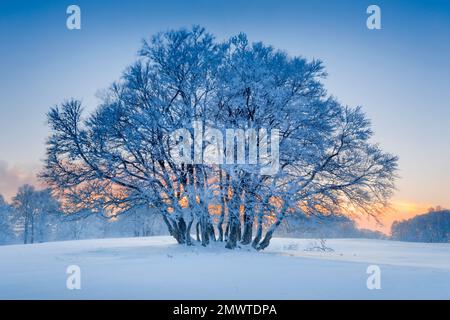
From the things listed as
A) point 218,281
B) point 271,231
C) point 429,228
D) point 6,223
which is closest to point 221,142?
point 271,231

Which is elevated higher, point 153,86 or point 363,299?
point 153,86

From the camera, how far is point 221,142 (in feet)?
58.8

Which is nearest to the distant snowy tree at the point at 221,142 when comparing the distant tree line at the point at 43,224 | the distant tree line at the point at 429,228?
the distant tree line at the point at 43,224

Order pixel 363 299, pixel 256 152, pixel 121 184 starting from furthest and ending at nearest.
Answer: pixel 121 184 < pixel 256 152 < pixel 363 299

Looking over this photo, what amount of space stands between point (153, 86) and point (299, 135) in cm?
786

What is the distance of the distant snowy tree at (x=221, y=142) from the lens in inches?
733

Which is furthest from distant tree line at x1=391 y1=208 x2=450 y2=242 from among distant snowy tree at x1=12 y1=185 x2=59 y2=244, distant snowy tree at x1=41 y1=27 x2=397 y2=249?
distant snowy tree at x1=12 y1=185 x2=59 y2=244

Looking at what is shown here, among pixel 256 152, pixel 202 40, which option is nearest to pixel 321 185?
pixel 256 152

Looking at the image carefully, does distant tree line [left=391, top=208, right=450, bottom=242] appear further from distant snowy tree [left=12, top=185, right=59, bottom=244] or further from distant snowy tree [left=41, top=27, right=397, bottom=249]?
distant snowy tree [left=12, top=185, right=59, bottom=244]

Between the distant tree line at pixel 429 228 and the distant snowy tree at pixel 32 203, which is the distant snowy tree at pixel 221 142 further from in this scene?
the distant tree line at pixel 429 228

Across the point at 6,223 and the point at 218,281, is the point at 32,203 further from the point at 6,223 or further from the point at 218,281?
the point at 218,281

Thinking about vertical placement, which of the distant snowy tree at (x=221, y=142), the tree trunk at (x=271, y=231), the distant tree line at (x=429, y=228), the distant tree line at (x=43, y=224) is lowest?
the distant tree line at (x=429, y=228)

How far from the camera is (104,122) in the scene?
19.0 metres
